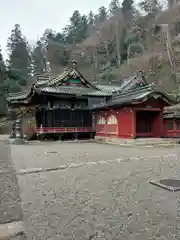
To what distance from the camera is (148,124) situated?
56.4 ft

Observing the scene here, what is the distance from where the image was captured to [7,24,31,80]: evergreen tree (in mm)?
53681

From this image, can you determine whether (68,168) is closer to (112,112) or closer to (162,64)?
(112,112)

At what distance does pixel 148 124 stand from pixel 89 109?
5.76m

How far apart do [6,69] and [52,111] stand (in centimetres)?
3069

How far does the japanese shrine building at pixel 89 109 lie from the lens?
15602 mm

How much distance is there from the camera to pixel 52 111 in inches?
747

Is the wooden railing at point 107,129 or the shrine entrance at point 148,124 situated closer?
the shrine entrance at point 148,124

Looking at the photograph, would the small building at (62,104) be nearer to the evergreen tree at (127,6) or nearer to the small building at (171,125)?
the small building at (171,125)

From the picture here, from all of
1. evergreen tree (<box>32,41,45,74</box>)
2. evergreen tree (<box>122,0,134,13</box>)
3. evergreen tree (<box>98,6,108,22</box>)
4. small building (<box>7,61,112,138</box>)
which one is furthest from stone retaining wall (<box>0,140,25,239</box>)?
evergreen tree (<box>98,6,108,22</box>)

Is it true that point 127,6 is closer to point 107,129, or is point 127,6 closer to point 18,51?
point 18,51

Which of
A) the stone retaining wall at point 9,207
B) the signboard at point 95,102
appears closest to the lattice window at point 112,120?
the signboard at point 95,102

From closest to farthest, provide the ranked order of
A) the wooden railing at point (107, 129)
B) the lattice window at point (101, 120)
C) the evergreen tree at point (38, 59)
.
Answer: the wooden railing at point (107, 129)
the lattice window at point (101, 120)
the evergreen tree at point (38, 59)

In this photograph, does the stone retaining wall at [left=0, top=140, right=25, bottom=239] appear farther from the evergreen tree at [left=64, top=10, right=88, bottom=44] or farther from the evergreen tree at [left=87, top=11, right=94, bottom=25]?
the evergreen tree at [left=87, top=11, right=94, bottom=25]

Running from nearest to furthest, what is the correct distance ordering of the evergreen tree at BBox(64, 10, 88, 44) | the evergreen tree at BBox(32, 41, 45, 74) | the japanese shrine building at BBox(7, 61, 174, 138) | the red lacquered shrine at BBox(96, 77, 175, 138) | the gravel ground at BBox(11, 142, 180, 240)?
1. the gravel ground at BBox(11, 142, 180, 240)
2. the red lacquered shrine at BBox(96, 77, 175, 138)
3. the japanese shrine building at BBox(7, 61, 174, 138)
4. the evergreen tree at BBox(32, 41, 45, 74)
5. the evergreen tree at BBox(64, 10, 88, 44)
